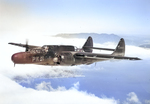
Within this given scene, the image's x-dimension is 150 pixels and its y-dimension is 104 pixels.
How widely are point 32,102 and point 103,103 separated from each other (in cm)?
184

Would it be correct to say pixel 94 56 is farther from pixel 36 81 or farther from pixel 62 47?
pixel 36 81

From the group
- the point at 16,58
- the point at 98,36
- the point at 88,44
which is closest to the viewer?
the point at 16,58

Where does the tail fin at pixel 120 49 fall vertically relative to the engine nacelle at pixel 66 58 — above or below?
above

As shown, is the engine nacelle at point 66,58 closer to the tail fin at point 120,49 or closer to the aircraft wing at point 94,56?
the aircraft wing at point 94,56

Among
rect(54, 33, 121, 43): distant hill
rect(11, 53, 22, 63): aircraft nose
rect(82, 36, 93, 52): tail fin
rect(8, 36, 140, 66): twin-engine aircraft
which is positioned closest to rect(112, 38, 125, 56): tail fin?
rect(8, 36, 140, 66): twin-engine aircraft

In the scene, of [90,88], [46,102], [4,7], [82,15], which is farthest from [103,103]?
[4,7]

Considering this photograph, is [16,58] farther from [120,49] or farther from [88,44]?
[120,49]

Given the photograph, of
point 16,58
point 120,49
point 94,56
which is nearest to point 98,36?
point 120,49

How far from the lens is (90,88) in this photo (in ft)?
17.3

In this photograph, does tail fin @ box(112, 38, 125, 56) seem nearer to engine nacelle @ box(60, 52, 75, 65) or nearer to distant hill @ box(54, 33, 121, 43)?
distant hill @ box(54, 33, 121, 43)

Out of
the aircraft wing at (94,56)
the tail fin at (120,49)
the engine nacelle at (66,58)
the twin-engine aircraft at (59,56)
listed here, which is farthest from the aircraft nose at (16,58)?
the tail fin at (120,49)

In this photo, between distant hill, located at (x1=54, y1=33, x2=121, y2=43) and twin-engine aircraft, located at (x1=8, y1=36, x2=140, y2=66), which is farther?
distant hill, located at (x1=54, y1=33, x2=121, y2=43)

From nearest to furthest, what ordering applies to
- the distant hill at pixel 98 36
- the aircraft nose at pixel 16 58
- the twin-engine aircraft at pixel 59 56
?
Answer: 1. the aircraft nose at pixel 16 58
2. the twin-engine aircraft at pixel 59 56
3. the distant hill at pixel 98 36

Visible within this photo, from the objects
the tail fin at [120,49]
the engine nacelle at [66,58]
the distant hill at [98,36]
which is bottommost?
the engine nacelle at [66,58]
